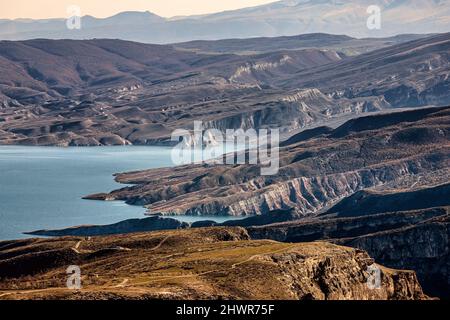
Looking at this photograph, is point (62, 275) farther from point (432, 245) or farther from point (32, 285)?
point (432, 245)

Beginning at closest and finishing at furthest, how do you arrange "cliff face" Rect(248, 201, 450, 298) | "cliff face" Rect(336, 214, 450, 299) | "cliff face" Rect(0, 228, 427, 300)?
"cliff face" Rect(0, 228, 427, 300) < "cliff face" Rect(248, 201, 450, 298) < "cliff face" Rect(336, 214, 450, 299)

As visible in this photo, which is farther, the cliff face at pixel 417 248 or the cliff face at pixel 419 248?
the cliff face at pixel 419 248

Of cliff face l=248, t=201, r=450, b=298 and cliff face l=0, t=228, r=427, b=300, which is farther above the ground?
cliff face l=0, t=228, r=427, b=300

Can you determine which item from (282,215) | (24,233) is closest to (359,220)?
(282,215)

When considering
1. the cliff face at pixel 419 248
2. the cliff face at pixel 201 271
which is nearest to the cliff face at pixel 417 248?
the cliff face at pixel 419 248

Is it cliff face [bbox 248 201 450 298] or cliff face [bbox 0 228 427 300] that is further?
cliff face [bbox 248 201 450 298]

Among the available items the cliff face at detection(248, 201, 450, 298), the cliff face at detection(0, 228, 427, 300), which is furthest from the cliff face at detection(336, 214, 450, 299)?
the cliff face at detection(0, 228, 427, 300)

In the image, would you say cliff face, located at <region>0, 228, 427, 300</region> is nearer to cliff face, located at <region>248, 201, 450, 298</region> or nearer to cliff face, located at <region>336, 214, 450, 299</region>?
cliff face, located at <region>248, 201, 450, 298</region>

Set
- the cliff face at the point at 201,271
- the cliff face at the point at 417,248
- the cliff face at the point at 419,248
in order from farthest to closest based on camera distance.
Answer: the cliff face at the point at 419,248, the cliff face at the point at 417,248, the cliff face at the point at 201,271

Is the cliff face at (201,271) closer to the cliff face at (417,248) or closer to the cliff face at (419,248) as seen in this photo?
the cliff face at (417,248)
